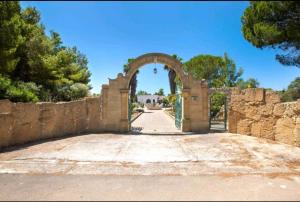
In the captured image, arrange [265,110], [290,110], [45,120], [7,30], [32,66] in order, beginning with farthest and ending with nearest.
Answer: [32,66] → [7,30] → [265,110] → [45,120] → [290,110]

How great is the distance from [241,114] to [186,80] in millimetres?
3328

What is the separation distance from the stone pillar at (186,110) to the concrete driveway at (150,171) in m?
3.72

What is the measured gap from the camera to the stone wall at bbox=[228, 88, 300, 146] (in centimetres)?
940

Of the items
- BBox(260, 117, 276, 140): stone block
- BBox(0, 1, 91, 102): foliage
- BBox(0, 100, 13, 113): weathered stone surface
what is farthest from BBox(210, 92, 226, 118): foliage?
BBox(0, 100, 13, 113): weathered stone surface

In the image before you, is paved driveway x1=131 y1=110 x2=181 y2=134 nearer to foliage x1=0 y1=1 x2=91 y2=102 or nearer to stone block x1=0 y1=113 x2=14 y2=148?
foliage x1=0 y1=1 x2=91 y2=102

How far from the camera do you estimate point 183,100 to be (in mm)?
13375

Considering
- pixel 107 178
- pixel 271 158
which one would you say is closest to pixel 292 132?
pixel 271 158

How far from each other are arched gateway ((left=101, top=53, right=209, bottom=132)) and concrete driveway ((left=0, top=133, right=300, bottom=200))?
141 inches

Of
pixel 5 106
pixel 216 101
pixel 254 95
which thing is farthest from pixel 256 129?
pixel 5 106

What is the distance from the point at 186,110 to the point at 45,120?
22.9 feet

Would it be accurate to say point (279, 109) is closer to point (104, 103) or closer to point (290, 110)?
point (290, 110)

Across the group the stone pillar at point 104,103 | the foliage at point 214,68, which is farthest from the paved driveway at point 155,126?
the foliage at point 214,68

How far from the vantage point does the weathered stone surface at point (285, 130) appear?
30.8 ft

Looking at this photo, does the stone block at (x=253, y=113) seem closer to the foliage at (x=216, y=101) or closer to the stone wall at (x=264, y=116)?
the stone wall at (x=264, y=116)
